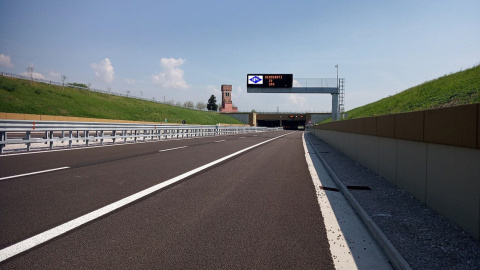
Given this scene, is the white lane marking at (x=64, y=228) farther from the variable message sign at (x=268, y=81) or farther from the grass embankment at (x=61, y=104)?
the grass embankment at (x=61, y=104)

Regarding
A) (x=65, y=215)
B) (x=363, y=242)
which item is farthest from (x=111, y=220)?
(x=363, y=242)

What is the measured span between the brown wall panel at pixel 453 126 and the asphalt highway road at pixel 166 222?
87.3 inches

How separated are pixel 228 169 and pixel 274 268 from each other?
20.8 ft

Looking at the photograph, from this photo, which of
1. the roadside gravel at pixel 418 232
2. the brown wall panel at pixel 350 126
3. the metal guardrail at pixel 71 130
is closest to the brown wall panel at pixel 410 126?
the roadside gravel at pixel 418 232

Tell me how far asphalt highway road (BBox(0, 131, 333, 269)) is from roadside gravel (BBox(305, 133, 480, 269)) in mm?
900

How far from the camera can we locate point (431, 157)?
5.16 meters

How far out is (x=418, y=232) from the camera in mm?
4148

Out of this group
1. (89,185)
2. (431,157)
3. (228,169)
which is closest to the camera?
(431,157)

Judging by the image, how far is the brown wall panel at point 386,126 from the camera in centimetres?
736

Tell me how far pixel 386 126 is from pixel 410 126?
1735 mm

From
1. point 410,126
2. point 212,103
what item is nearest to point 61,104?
point 410,126

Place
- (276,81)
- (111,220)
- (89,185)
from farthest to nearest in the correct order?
1. (276,81)
2. (89,185)
3. (111,220)

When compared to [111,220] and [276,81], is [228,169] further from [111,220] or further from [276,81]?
[276,81]

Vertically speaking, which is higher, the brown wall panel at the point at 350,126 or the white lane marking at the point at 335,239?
the brown wall panel at the point at 350,126
